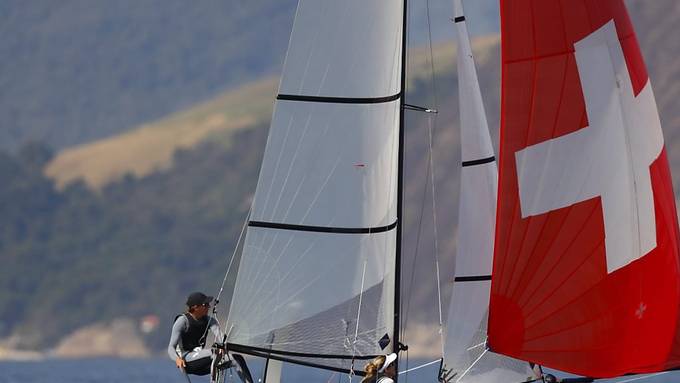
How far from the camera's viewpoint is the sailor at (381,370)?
61.5ft

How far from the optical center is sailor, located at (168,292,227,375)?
63.9 feet

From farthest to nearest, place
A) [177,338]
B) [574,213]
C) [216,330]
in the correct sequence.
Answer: [216,330] < [177,338] < [574,213]

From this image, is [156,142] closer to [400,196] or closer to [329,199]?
[329,199]

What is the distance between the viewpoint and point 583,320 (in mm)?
18844

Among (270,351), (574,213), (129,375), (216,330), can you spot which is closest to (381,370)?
(270,351)

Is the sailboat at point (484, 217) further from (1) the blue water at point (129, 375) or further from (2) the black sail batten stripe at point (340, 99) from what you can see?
(1) the blue water at point (129, 375)

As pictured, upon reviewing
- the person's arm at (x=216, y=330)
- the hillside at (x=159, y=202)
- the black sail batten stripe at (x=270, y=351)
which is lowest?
the black sail batten stripe at (x=270, y=351)

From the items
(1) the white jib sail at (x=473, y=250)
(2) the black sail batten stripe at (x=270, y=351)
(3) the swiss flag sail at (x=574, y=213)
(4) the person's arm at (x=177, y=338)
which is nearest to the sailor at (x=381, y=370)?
(2) the black sail batten stripe at (x=270, y=351)

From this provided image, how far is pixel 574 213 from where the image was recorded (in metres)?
18.9

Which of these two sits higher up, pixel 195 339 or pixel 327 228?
pixel 327 228

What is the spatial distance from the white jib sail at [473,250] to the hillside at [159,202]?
4210 inches

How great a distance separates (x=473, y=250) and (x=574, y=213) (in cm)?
160

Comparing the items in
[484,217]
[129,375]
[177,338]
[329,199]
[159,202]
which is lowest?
[177,338]

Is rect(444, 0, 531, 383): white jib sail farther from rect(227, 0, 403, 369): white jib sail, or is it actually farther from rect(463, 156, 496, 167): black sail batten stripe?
rect(227, 0, 403, 369): white jib sail
